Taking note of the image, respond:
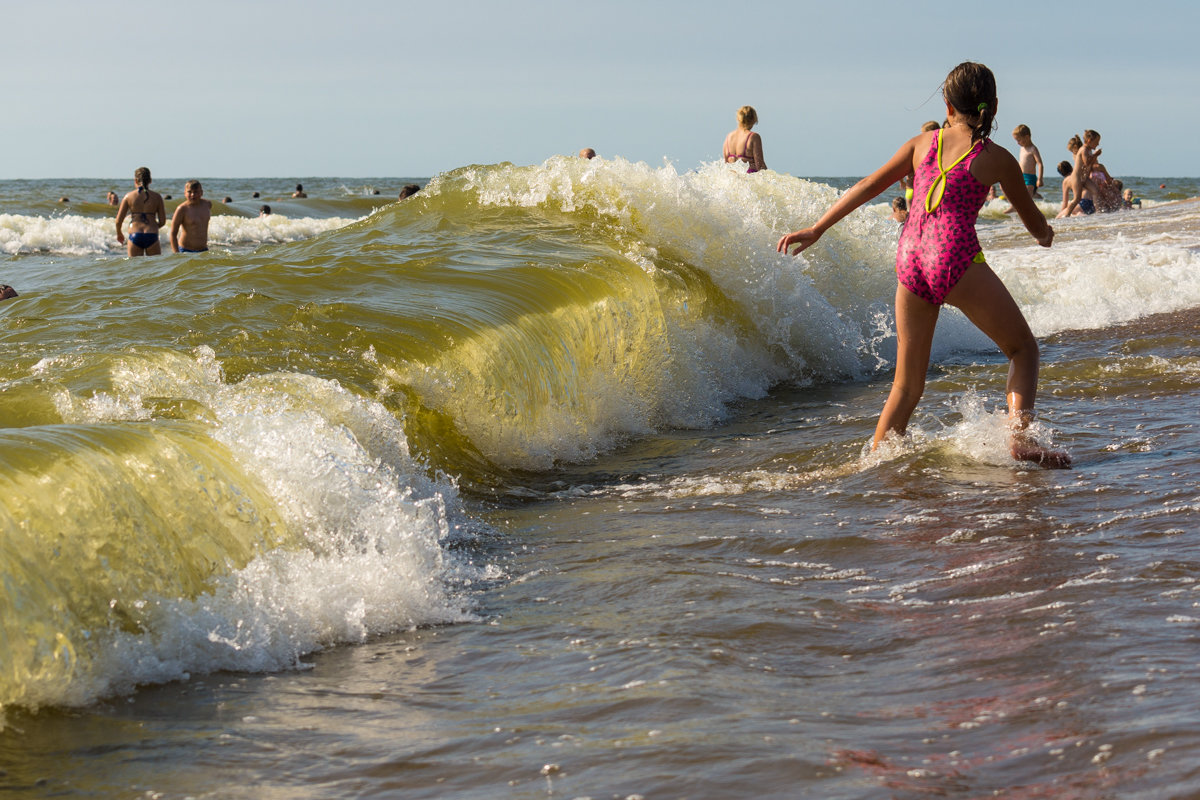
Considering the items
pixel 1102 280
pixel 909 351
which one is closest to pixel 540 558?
pixel 909 351

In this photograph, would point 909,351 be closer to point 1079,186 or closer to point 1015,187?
point 1015,187

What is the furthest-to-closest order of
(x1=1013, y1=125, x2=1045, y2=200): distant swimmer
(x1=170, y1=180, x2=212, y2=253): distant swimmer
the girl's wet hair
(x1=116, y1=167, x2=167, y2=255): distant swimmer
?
(x1=1013, y1=125, x2=1045, y2=200): distant swimmer < (x1=116, y1=167, x2=167, y2=255): distant swimmer < (x1=170, y1=180, x2=212, y2=253): distant swimmer < the girl's wet hair

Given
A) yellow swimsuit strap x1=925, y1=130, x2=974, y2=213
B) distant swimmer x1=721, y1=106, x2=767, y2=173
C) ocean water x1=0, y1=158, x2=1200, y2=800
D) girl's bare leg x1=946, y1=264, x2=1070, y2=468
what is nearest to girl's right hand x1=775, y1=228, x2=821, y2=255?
yellow swimsuit strap x1=925, y1=130, x2=974, y2=213

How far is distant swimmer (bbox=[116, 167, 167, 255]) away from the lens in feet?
50.2

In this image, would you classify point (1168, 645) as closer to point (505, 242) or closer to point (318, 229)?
point (505, 242)

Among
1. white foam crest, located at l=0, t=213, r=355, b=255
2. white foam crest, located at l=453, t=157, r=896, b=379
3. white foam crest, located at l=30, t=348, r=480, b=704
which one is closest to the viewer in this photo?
white foam crest, located at l=30, t=348, r=480, b=704

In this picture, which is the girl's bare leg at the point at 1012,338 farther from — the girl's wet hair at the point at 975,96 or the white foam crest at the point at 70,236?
the white foam crest at the point at 70,236

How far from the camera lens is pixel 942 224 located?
17.1 feet

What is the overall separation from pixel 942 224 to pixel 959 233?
0.09 metres

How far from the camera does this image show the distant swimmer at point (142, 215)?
1530 cm

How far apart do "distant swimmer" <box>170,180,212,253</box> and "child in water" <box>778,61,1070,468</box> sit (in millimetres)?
11299

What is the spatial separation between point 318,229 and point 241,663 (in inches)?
1338

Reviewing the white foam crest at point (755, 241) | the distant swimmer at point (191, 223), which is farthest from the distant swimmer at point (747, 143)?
the distant swimmer at point (191, 223)

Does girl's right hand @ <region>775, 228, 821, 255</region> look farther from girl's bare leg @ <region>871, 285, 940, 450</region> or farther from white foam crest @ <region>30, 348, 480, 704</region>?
white foam crest @ <region>30, 348, 480, 704</region>
